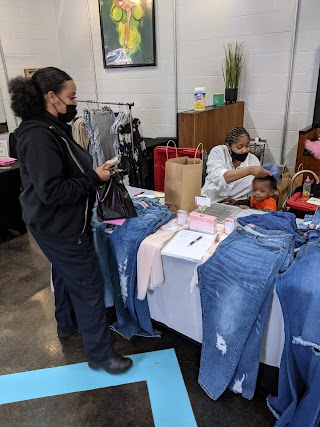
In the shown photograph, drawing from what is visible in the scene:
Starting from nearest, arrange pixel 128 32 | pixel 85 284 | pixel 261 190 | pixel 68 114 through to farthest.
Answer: pixel 68 114 → pixel 85 284 → pixel 261 190 → pixel 128 32

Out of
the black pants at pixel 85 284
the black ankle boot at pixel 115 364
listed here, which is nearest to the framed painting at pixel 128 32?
the black pants at pixel 85 284

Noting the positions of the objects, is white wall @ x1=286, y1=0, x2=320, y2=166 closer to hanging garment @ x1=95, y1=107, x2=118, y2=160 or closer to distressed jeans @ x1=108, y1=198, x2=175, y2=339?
hanging garment @ x1=95, y1=107, x2=118, y2=160

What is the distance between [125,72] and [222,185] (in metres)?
2.81

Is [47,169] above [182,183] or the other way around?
above

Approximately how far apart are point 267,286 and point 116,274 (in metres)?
0.88

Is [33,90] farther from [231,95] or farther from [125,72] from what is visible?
[125,72]

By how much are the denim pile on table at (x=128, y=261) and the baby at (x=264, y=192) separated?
0.77 meters

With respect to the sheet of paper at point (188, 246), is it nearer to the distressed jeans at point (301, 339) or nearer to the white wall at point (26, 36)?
the distressed jeans at point (301, 339)

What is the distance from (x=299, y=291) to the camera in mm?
1231

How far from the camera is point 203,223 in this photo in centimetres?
169

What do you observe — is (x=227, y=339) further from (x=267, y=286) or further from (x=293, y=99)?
(x=293, y=99)

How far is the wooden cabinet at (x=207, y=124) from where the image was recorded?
274cm

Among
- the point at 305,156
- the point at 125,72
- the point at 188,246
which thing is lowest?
the point at 188,246

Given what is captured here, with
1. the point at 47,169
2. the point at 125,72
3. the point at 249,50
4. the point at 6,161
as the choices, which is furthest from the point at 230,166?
the point at 125,72
